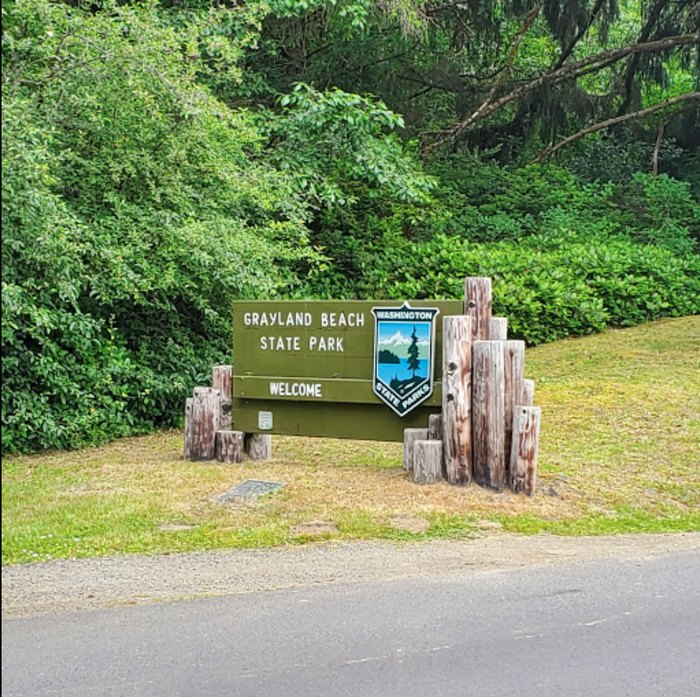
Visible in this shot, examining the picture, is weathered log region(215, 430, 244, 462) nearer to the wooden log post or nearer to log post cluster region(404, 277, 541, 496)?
log post cluster region(404, 277, 541, 496)

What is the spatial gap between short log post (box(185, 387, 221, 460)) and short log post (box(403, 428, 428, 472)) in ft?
6.52

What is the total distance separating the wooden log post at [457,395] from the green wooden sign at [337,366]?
248mm

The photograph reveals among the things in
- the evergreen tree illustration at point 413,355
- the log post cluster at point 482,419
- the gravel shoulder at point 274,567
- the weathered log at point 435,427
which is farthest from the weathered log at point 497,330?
the gravel shoulder at point 274,567

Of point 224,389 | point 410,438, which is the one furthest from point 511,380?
point 224,389

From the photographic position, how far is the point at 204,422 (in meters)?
9.70

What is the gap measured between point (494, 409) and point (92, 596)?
13.1 ft

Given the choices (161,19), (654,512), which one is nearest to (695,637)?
(654,512)

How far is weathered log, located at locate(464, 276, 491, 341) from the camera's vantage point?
8.73 meters

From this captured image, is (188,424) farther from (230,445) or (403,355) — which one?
(403,355)

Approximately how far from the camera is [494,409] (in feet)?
27.8

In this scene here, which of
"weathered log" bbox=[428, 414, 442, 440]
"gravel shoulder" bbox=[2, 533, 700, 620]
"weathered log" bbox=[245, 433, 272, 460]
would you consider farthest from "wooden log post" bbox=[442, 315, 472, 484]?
"weathered log" bbox=[245, 433, 272, 460]

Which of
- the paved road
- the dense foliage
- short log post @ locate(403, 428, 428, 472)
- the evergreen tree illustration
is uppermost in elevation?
the dense foliage

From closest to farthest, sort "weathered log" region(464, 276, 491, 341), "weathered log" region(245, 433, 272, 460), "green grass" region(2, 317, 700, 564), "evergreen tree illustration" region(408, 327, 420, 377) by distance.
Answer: "green grass" region(2, 317, 700, 564) → "weathered log" region(464, 276, 491, 341) → "evergreen tree illustration" region(408, 327, 420, 377) → "weathered log" region(245, 433, 272, 460)

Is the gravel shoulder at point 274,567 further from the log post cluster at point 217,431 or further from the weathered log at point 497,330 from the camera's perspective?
the log post cluster at point 217,431
